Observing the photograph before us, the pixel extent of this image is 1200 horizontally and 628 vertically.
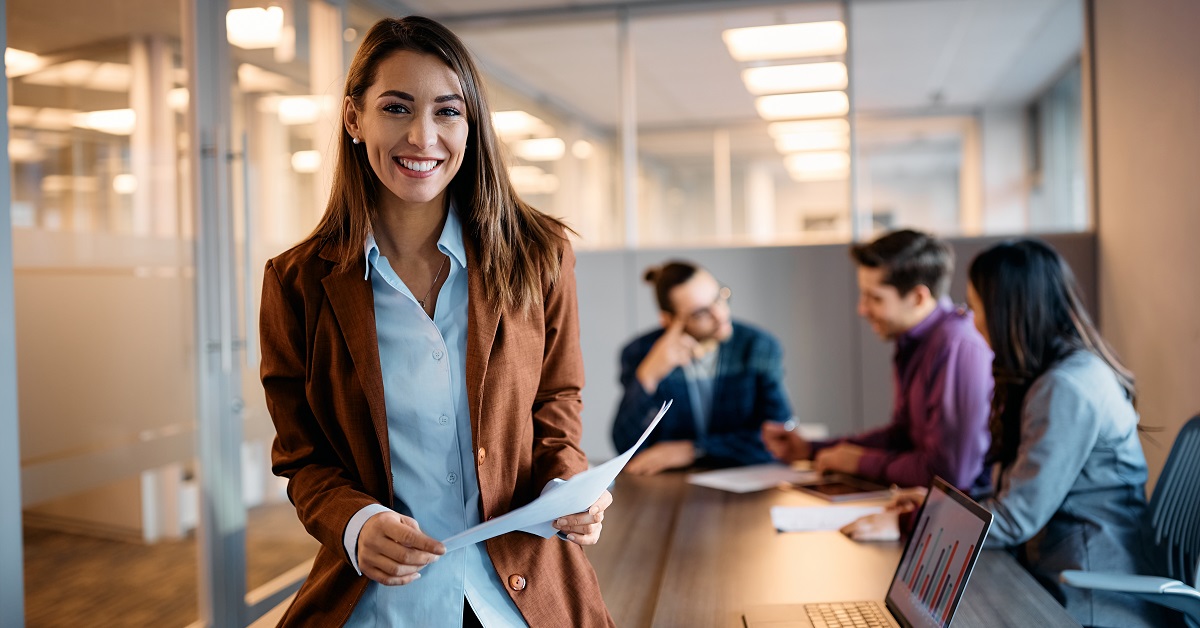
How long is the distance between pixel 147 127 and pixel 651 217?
9.16 ft

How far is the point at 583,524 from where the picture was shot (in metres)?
1.08

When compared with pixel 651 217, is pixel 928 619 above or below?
below

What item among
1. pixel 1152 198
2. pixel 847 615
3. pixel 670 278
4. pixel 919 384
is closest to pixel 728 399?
pixel 670 278

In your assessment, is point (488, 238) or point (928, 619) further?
point (928, 619)

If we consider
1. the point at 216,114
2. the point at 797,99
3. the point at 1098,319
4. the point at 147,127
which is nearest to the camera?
the point at 147,127

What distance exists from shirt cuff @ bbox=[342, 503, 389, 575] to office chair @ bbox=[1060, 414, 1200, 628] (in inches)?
46.8

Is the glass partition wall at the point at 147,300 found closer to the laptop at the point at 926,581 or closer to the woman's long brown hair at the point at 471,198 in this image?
the woman's long brown hair at the point at 471,198

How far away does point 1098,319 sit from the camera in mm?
4379

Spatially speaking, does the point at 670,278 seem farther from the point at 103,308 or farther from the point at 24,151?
the point at 24,151

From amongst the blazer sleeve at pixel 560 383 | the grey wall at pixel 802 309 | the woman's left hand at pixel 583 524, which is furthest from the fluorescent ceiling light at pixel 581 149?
the woman's left hand at pixel 583 524

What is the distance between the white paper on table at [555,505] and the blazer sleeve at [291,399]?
0.20 m

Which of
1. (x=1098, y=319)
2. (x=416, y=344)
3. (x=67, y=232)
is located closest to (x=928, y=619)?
(x=416, y=344)

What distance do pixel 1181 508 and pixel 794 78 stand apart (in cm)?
338

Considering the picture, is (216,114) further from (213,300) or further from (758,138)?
(758,138)
